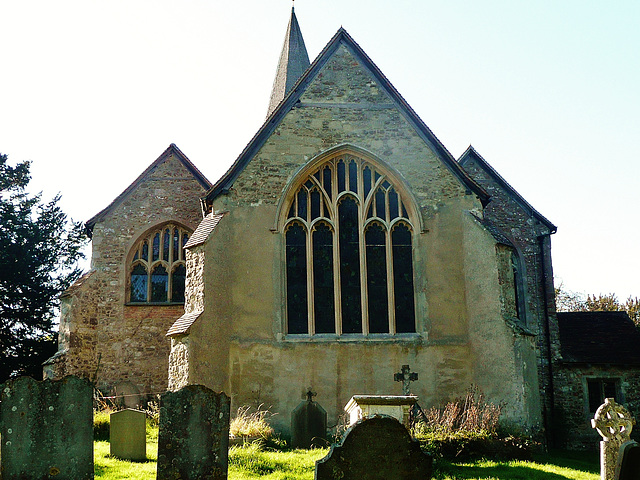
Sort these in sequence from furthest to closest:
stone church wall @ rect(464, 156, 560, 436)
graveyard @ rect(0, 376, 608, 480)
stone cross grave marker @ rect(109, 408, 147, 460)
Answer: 1. stone church wall @ rect(464, 156, 560, 436)
2. stone cross grave marker @ rect(109, 408, 147, 460)
3. graveyard @ rect(0, 376, 608, 480)

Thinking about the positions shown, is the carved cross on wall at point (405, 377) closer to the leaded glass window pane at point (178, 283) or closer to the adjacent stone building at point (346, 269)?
the adjacent stone building at point (346, 269)

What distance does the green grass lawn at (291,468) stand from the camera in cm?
1018

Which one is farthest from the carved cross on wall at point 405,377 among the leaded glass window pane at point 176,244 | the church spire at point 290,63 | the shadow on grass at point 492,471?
the church spire at point 290,63

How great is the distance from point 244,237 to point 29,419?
26.7 ft

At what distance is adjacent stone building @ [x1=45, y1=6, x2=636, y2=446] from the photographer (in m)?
15.0

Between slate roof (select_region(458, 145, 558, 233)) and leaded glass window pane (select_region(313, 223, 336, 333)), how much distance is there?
712 centimetres

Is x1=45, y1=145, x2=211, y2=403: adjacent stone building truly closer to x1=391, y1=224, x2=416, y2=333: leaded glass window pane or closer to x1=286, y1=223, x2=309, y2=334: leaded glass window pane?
x1=286, y1=223, x2=309, y2=334: leaded glass window pane

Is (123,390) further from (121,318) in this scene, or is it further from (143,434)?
(143,434)

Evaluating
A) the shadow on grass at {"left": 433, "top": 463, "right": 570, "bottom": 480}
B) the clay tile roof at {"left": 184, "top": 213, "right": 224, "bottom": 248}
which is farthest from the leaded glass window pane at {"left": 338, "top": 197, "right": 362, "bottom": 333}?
the shadow on grass at {"left": 433, "top": 463, "right": 570, "bottom": 480}

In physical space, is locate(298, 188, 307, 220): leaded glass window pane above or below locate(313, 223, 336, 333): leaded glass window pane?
above

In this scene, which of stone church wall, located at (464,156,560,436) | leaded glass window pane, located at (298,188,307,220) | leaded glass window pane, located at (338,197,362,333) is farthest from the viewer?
stone church wall, located at (464,156,560,436)

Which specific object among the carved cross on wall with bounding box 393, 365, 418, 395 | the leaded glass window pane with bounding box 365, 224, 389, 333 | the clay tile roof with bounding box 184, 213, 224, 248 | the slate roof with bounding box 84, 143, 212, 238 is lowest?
the carved cross on wall with bounding box 393, 365, 418, 395

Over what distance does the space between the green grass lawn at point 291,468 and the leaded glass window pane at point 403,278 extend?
13.7 ft

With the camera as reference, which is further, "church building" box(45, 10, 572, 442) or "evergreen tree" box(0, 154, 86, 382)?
"evergreen tree" box(0, 154, 86, 382)
